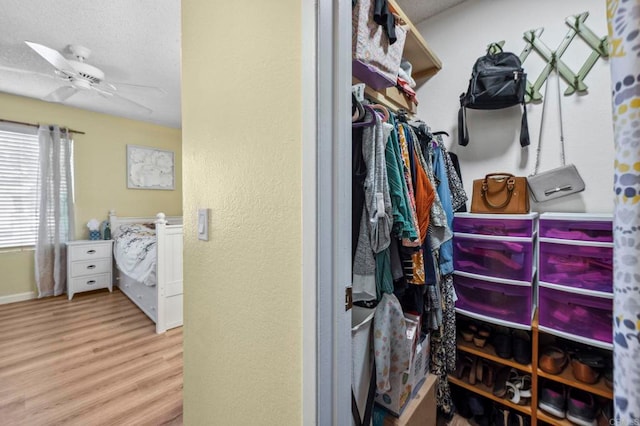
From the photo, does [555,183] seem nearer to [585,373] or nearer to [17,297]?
[585,373]

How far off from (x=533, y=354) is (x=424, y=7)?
7.11 feet

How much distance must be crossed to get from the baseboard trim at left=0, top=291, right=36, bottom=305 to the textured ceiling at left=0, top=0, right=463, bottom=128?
236 cm

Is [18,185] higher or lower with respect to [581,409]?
higher

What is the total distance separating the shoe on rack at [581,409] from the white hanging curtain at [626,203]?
1.33 m

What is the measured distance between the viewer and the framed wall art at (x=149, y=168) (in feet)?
13.1

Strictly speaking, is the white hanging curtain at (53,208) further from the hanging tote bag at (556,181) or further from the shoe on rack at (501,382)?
the hanging tote bag at (556,181)

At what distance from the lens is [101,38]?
82.3 inches

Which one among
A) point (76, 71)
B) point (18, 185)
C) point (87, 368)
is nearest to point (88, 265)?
point (18, 185)

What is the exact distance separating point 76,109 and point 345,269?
460cm

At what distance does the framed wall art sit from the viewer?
13.1 feet

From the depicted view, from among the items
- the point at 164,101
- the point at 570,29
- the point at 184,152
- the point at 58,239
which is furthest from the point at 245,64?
the point at 58,239

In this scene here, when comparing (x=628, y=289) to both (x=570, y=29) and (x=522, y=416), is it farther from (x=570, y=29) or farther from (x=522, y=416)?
(x=570, y=29)

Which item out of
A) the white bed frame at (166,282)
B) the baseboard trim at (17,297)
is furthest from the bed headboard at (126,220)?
the white bed frame at (166,282)

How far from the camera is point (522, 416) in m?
1.35
